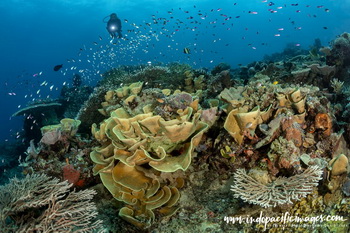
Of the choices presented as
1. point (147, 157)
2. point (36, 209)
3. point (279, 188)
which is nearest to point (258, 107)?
point (279, 188)

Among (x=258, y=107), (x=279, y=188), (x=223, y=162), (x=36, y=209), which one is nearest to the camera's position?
(x=279, y=188)

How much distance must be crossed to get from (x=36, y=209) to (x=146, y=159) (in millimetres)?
1805

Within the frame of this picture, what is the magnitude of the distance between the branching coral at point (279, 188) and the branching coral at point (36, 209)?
80.8 inches

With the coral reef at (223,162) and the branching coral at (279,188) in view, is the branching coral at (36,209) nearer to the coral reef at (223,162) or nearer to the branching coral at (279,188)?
the coral reef at (223,162)

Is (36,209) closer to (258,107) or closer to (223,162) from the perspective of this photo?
(223,162)

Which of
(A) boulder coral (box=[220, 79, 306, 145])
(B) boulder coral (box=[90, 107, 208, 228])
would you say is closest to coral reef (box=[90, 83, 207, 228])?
(B) boulder coral (box=[90, 107, 208, 228])

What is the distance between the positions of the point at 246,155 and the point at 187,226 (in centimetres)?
149

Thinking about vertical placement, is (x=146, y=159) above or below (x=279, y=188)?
above

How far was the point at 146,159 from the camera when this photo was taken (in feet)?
12.1

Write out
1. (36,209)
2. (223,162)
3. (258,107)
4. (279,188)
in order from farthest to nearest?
(223,162) → (258,107) → (36,209) → (279,188)

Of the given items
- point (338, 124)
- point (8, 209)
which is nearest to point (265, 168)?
point (338, 124)

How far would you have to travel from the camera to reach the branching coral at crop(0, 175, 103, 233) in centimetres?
301

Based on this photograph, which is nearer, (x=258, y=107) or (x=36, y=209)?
(x=36, y=209)

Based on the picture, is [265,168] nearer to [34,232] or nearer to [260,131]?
[260,131]
